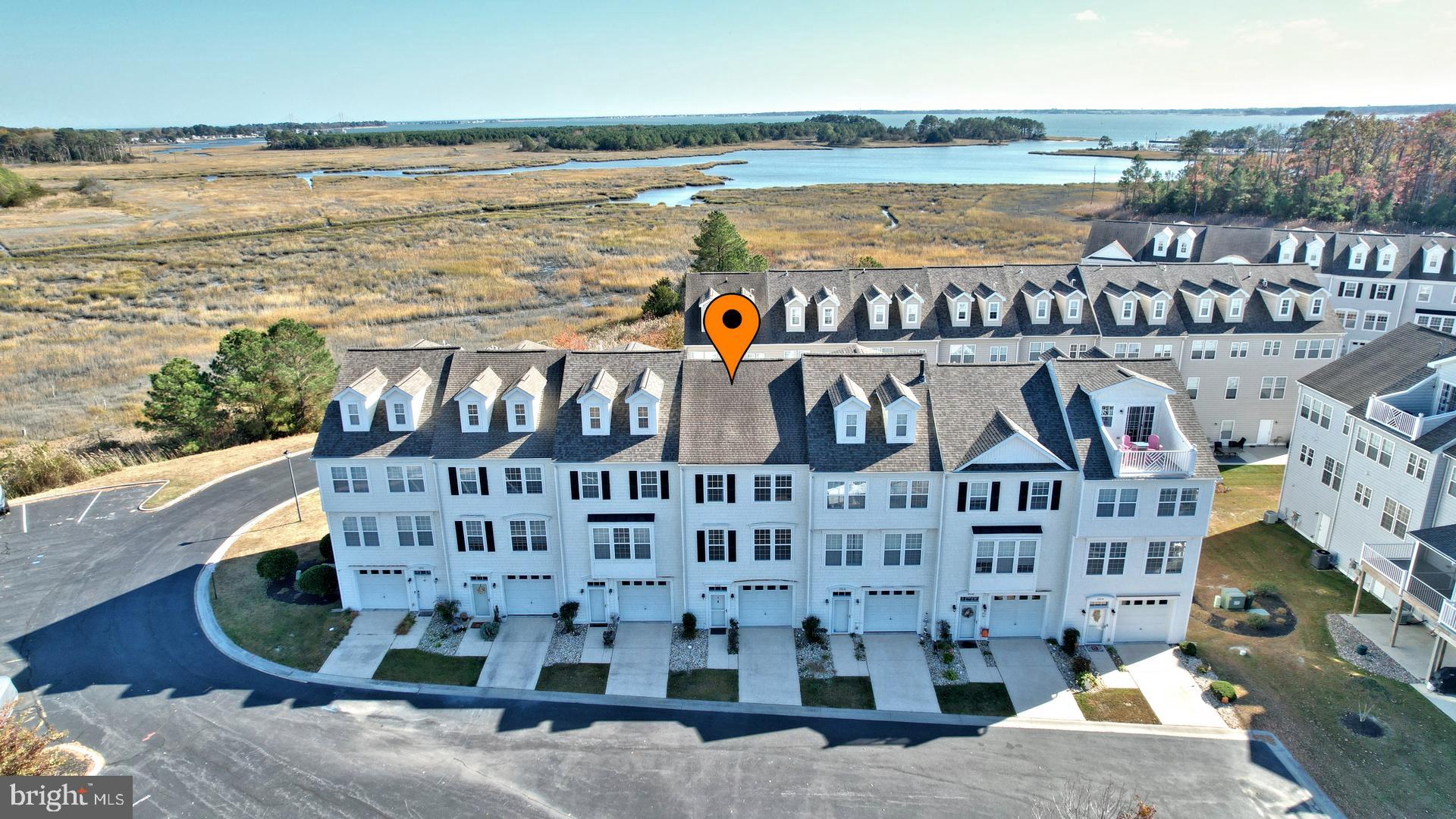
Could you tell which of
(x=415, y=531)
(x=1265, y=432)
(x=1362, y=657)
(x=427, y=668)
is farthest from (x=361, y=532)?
(x=1265, y=432)

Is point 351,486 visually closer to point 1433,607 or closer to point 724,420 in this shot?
point 724,420

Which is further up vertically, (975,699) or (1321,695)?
(1321,695)

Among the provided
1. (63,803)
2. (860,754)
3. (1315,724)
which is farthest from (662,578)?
(1315,724)

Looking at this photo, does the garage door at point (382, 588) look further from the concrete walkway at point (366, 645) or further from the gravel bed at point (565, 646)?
the gravel bed at point (565, 646)

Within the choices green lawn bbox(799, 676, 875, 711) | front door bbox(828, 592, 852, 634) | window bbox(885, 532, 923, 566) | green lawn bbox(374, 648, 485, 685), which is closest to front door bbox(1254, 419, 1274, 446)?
window bbox(885, 532, 923, 566)

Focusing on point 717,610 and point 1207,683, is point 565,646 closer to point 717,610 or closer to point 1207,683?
point 717,610

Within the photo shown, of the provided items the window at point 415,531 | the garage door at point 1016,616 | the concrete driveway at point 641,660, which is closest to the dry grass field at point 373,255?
the window at point 415,531
